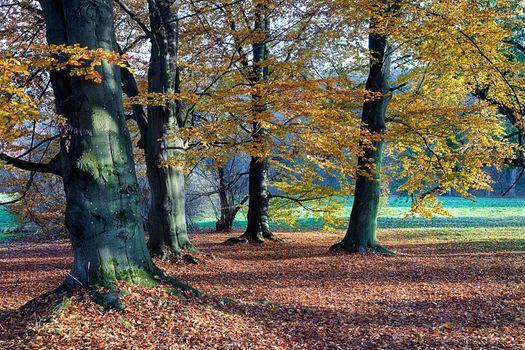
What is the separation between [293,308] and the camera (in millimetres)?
6387

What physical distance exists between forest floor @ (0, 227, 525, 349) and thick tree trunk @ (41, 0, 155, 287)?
14.4 inches

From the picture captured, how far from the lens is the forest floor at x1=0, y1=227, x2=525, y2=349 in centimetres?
464

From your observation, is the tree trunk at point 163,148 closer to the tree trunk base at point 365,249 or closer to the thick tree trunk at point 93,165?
the tree trunk base at point 365,249

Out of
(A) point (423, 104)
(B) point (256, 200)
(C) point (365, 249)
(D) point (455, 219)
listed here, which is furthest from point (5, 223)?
(D) point (455, 219)

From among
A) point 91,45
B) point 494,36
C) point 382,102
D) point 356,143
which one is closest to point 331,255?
point 356,143

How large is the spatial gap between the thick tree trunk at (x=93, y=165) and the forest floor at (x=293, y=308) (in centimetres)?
37

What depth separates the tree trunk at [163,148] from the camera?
10125 millimetres

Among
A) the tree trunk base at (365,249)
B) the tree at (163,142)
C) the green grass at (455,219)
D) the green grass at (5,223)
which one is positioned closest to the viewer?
the tree at (163,142)

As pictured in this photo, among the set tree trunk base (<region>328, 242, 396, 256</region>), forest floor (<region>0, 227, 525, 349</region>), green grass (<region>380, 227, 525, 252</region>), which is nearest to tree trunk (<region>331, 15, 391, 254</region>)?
tree trunk base (<region>328, 242, 396, 256</region>)

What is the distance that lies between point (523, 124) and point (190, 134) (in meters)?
5.87

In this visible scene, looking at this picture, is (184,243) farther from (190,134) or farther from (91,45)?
(91,45)

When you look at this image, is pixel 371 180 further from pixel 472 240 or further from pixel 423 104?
pixel 472 240

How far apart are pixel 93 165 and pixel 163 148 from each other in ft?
16.7

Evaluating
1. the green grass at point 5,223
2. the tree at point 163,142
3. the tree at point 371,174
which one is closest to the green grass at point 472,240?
the tree at point 371,174
